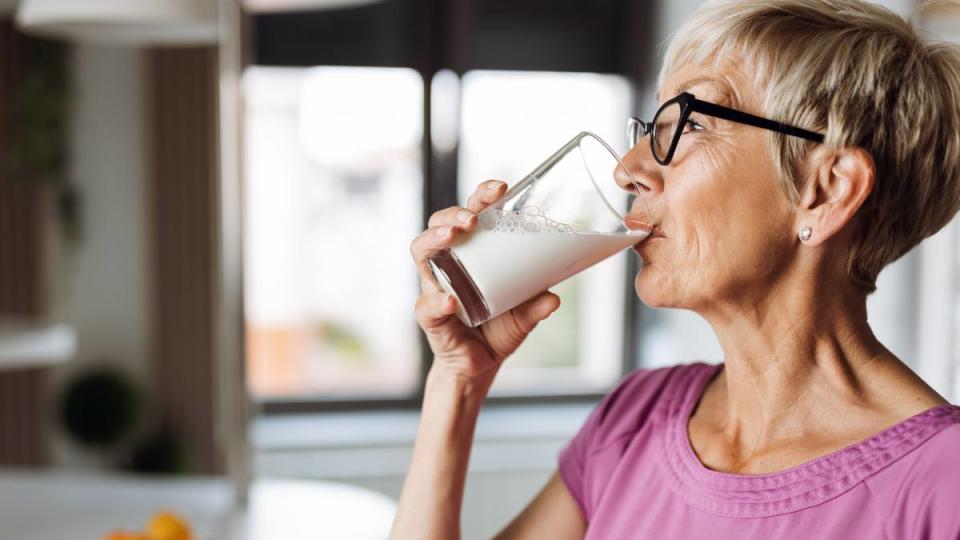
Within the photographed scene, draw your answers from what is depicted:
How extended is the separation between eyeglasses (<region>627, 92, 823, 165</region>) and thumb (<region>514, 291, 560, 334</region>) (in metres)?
0.22

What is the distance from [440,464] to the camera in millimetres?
1352

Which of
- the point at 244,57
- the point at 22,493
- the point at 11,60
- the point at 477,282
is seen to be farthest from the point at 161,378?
the point at 477,282

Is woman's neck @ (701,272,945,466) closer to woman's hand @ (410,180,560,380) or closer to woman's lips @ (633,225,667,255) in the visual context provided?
woman's lips @ (633,225,667,255)

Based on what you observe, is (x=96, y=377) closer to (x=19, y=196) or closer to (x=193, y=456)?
(x=193, y=456)

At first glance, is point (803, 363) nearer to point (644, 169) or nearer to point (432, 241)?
point (644, 169)

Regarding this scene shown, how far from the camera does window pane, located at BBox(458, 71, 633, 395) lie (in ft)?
14.0

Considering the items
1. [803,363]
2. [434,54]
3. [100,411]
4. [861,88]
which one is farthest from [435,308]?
[100,411]

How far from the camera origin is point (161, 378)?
4.34 m

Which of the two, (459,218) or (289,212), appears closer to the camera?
(459,218)

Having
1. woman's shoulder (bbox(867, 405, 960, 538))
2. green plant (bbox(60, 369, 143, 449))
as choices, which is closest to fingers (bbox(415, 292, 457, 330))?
woman's shoulder (bbox(867, 405, 960, 538))

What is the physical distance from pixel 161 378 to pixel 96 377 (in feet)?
0.85

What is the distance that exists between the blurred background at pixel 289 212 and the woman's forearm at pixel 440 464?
8.67 ft

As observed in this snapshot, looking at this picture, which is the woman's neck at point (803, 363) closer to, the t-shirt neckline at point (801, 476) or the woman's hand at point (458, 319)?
the t-shirt neckline at point (801, 476)

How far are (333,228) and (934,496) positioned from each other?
354 cm
